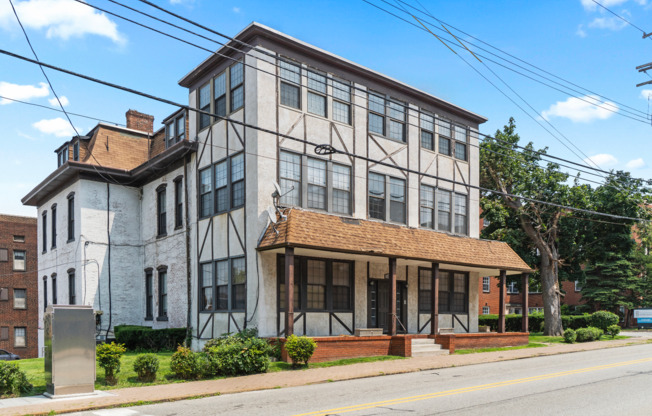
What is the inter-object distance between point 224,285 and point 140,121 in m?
13.6

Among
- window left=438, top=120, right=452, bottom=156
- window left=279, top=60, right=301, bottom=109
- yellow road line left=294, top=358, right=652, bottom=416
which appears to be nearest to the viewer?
yellow road line left=294, top=358, right=652, bottom=416

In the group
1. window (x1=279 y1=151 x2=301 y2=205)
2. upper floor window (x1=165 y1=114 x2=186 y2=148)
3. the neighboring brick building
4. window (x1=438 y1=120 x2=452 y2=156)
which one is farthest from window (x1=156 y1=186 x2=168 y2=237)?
the neighboring brick building

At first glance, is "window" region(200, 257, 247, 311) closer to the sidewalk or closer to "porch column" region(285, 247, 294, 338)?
"porch column" region(285, 247, 294, 338)

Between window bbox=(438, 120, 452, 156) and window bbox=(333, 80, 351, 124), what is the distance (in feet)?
18.4

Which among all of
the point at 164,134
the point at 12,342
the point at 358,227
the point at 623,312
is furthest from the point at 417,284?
the point at 12,342

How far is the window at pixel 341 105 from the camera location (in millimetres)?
21967

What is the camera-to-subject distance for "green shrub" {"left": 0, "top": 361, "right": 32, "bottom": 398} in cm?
1245

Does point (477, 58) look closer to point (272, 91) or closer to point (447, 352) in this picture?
point (272, 91)

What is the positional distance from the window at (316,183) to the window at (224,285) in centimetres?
328

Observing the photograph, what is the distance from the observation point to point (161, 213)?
83.7 ft

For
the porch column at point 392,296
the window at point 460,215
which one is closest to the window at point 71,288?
the porch column at point 392,296

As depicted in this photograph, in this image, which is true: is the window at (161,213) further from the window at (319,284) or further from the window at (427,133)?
the window at (427,133)

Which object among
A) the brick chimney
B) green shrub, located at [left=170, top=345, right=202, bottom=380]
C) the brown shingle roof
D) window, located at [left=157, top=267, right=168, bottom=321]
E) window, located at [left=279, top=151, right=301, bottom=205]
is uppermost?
the brick chimney

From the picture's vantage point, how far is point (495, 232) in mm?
32625
